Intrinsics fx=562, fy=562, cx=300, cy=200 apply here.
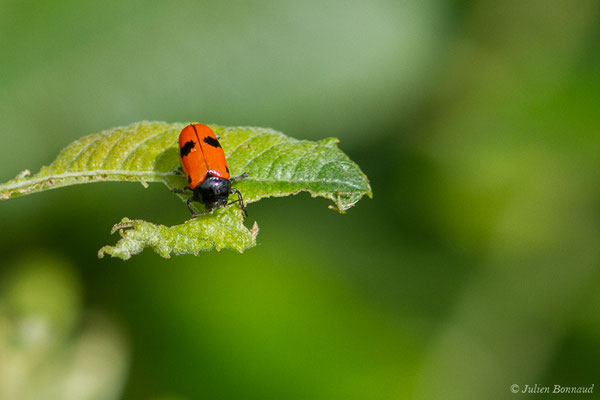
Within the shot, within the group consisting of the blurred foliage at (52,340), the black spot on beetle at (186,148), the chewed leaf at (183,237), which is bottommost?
the blurred foliage at (52,340)

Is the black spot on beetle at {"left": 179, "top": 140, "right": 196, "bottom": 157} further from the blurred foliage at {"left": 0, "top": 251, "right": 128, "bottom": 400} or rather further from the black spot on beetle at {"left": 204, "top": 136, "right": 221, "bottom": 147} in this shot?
the blurred foliage at {"left": 0, "top": 251, "right": 128, "bottom": 400}

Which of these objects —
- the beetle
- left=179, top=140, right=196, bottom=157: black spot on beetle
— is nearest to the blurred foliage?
the beetle

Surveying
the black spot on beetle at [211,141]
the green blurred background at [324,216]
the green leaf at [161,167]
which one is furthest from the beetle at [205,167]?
the green blurred background at [324,216]

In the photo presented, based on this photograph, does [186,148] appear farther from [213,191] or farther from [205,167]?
[213,191]

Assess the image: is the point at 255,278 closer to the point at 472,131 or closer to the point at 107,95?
the point at 107,95

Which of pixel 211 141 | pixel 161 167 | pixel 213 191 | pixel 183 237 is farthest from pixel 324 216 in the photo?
pixel 183 237

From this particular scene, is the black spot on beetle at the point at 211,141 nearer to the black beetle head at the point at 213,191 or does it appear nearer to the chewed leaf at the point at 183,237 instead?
the black beetle head at the point at 213,191
